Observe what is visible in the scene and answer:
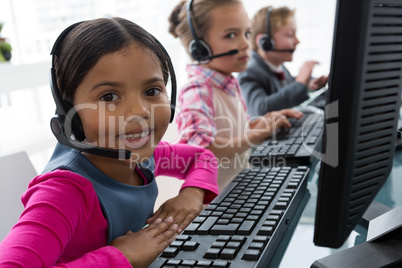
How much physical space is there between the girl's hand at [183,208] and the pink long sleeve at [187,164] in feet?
0.15

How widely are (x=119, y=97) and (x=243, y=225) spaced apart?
252 millimetres

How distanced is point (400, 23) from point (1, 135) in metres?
1.06

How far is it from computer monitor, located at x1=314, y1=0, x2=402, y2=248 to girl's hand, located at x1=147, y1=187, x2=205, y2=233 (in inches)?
12.1

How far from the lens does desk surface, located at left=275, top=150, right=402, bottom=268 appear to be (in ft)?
1.79

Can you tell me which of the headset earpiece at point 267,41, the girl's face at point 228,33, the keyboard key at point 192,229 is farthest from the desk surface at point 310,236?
the headset earpiece at point 267,41

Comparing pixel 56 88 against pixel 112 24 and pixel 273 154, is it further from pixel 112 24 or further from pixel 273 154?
pixel 273 154

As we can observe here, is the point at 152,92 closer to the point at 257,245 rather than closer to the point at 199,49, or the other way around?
the point at 257,245

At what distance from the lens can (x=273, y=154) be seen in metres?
0.98

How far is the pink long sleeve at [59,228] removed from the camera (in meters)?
0.47

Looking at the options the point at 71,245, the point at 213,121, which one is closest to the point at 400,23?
the point at 71,245

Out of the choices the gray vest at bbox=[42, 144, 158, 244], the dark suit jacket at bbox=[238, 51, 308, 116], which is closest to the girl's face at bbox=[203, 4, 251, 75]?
the dark suit jacket at bbox=[238, 51, 308, 116]

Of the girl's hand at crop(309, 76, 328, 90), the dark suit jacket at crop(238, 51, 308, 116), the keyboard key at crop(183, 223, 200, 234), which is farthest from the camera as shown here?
the girl's hand at crop(309, 76, 328, 90)

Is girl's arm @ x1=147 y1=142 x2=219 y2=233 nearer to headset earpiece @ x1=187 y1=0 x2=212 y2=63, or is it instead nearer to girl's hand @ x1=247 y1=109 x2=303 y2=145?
girl's hand @ x1=247 y1=109 x2=303 y2=145

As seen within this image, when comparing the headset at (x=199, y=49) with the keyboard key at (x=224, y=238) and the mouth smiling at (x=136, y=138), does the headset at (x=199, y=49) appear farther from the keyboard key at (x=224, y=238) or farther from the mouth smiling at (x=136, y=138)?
the keyboard key at (x=224, y=238)
